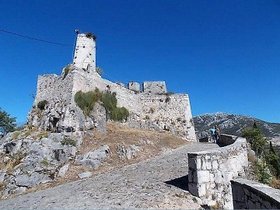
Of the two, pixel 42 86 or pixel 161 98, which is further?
pixel 161 98

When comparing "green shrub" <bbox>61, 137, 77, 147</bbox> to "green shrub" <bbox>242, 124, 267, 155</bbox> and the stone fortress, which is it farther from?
"green shrub" <bbox>242, 124, 267, 155</bbox>

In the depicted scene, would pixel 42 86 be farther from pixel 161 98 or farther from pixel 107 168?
pixel 107 168

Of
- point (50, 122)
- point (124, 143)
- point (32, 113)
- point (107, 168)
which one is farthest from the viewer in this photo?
point (32, 113)

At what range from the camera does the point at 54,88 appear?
33938 millimetres

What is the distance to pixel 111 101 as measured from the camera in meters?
34.8

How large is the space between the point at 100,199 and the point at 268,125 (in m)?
205

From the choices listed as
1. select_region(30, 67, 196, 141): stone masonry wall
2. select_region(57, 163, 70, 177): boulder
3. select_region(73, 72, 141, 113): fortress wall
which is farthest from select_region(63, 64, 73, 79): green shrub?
select_region(57, 163, 70, 177): boulder

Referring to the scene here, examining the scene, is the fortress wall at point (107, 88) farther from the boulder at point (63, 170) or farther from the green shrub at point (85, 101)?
the boulder at point (63, 170)

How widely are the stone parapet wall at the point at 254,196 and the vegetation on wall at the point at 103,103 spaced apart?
75.8 ft

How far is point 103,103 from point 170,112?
1105 cm

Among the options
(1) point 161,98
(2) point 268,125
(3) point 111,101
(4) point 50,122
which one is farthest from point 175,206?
(2) point 268,125

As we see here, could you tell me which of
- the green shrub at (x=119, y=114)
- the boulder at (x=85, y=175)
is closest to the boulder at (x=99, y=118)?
the green shrub at (x=119, y=114)

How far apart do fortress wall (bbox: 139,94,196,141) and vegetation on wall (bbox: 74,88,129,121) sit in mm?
5457

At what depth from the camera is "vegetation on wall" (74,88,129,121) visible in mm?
30875
